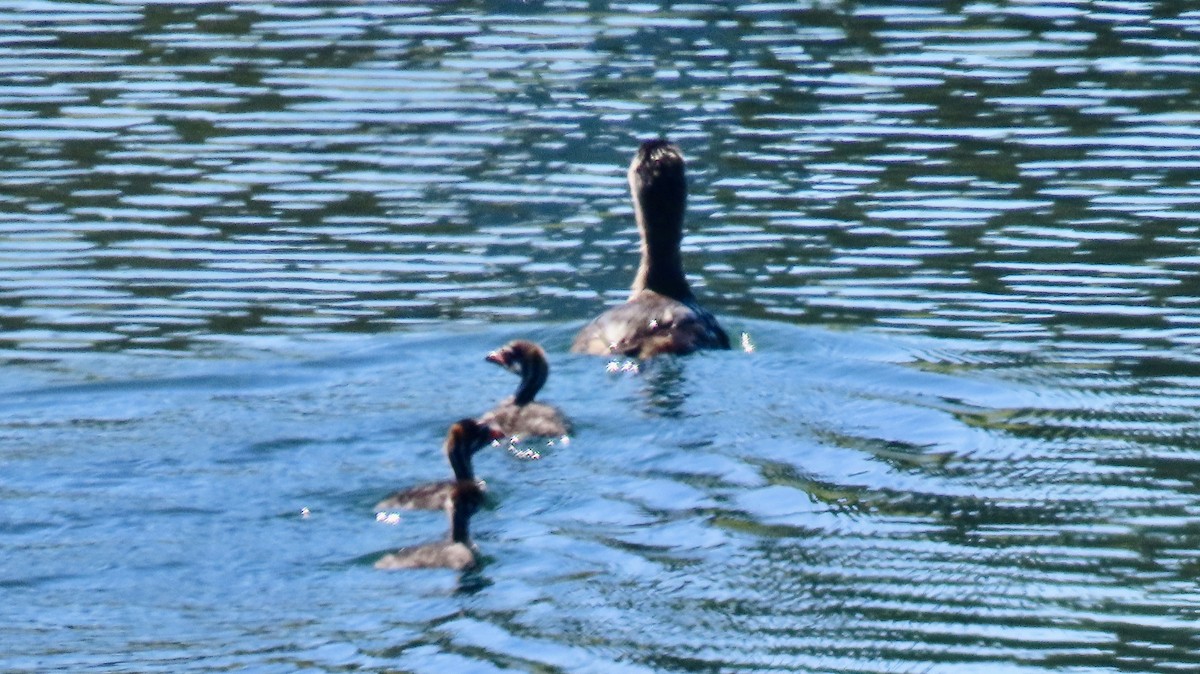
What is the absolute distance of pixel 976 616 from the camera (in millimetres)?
8312

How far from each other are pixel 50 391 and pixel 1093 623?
580cm

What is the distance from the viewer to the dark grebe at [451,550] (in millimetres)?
8805

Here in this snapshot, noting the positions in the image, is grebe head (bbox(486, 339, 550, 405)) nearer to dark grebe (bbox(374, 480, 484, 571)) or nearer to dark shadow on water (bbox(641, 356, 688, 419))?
dark shadow on water (bbox(641, 356, 688, 419))

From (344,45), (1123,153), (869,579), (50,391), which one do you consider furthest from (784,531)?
(344,45)

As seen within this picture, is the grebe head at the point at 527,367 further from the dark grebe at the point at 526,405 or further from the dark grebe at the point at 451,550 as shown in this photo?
the dark grebe at the point at 451,550

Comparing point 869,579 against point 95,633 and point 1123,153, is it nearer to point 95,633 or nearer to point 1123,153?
point 95,633

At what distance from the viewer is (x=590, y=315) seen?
45.0ft

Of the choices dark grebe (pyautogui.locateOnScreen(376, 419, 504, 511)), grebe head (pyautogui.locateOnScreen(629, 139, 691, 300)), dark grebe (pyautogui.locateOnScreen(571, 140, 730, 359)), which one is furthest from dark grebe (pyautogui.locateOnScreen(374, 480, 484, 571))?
grebe head (pyautogui.locateOnScreen(629, 139, 691, 300))

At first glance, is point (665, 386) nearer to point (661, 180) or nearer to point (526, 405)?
point (526, 405)

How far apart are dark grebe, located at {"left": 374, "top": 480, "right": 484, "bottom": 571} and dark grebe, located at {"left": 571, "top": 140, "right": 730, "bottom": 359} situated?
302 centimetres

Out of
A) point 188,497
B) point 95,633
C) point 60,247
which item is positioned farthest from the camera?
point 60,247

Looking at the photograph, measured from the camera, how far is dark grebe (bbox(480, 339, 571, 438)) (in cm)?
1079

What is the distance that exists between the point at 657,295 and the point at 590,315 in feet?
2.69

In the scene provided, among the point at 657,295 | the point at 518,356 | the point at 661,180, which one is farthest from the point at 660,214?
the point at 518,356
